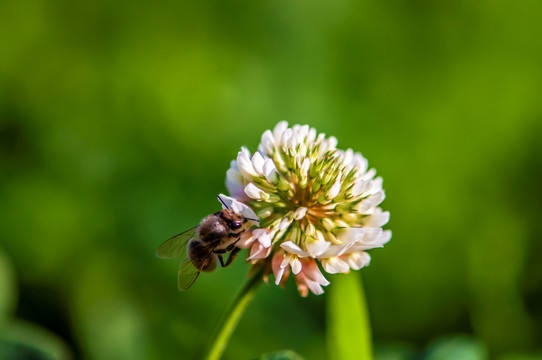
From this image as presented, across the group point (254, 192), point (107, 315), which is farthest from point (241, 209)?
point (107, 315)

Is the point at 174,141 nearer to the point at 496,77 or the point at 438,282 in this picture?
the point at 438,282

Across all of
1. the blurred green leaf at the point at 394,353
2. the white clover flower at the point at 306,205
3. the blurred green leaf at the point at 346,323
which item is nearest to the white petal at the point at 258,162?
the white clover flower at the point at 306,205

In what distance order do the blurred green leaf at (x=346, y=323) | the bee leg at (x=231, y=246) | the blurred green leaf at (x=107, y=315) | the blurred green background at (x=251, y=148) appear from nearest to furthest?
1. the bee leg at (x=231, y=246)
2. the blurred green leaf at (x=346, y=323)
3. the blurred green leaf at (x=107, y=315)
4. the blurred green background at (x=251, y=148)

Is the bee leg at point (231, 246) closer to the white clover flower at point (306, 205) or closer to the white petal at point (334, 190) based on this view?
the white clover flower at point (306, 205)

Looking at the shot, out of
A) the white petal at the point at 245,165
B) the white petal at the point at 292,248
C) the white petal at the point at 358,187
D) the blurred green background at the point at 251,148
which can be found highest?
the blurred green background at the point at 251,148

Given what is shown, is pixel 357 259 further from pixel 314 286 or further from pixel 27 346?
pixel 27 346

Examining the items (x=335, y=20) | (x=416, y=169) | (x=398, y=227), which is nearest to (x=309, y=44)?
(x=335, y=20)
